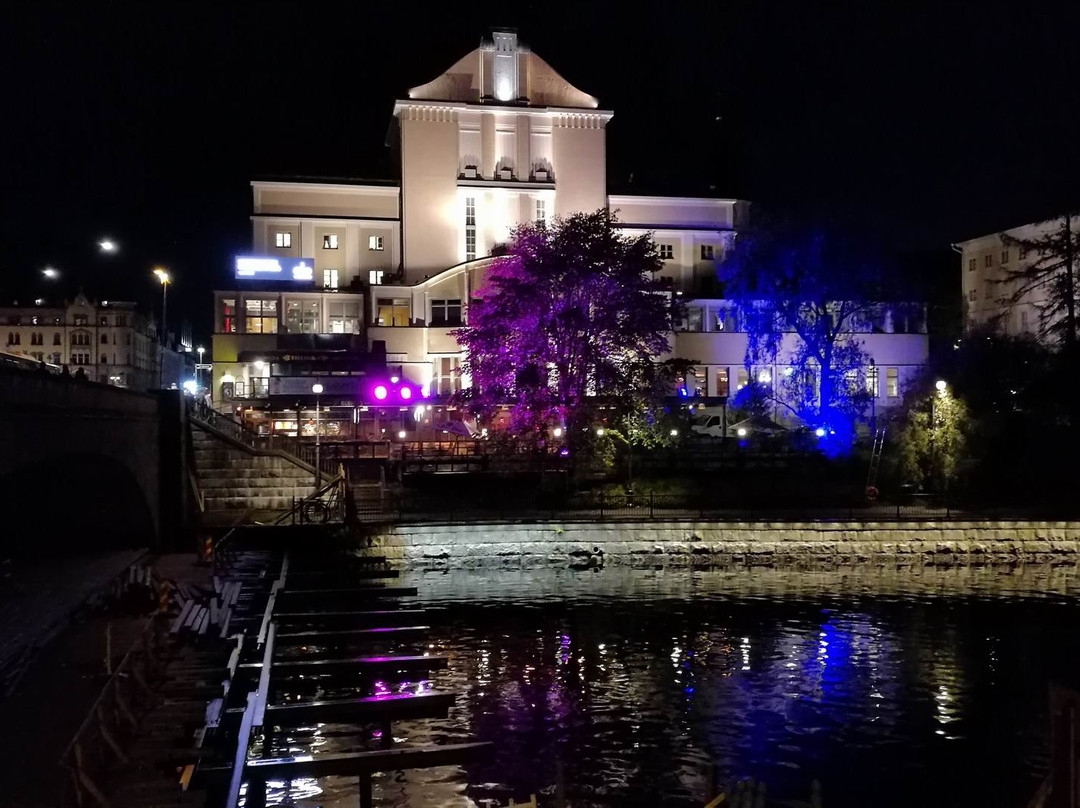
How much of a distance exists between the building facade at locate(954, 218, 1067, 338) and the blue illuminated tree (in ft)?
62.5

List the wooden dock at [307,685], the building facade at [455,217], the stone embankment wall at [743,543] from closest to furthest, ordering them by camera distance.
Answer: the wooden dock at [307,685]
the stone embankment wall at [743,543]
the building facade at [455,217]

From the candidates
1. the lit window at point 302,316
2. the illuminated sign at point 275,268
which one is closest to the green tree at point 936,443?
the lit window at point 302,316

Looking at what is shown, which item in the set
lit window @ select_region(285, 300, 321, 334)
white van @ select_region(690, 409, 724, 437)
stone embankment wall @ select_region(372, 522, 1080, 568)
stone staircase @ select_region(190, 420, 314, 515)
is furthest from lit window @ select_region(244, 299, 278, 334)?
stone embankment wall @ select_region(372, 522, 1080, 568)

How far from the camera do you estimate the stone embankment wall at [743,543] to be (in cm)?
4381

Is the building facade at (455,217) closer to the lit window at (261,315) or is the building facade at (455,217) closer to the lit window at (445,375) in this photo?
the lit window at (261,315)

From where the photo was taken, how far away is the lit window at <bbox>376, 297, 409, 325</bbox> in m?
72.4

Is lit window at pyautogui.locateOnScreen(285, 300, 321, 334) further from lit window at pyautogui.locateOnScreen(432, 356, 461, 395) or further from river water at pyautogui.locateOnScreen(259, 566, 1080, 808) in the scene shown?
river water at pyautogui.locateOnScreen(259, 566, 1080, 808)

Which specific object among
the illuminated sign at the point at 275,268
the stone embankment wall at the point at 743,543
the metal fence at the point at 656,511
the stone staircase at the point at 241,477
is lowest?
the stone embankment wall at the point at 743,543

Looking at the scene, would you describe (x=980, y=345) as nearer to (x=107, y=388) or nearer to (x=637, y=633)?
(x=637, y=633)

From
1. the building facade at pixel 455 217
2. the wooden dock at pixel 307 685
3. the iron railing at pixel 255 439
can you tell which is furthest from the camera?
the building facade at pixel 455 217

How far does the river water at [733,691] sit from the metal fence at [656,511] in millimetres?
6020

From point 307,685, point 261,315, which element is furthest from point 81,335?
point 307,685

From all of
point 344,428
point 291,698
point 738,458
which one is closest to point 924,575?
point 738,458

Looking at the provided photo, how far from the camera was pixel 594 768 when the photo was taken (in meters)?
18.4
